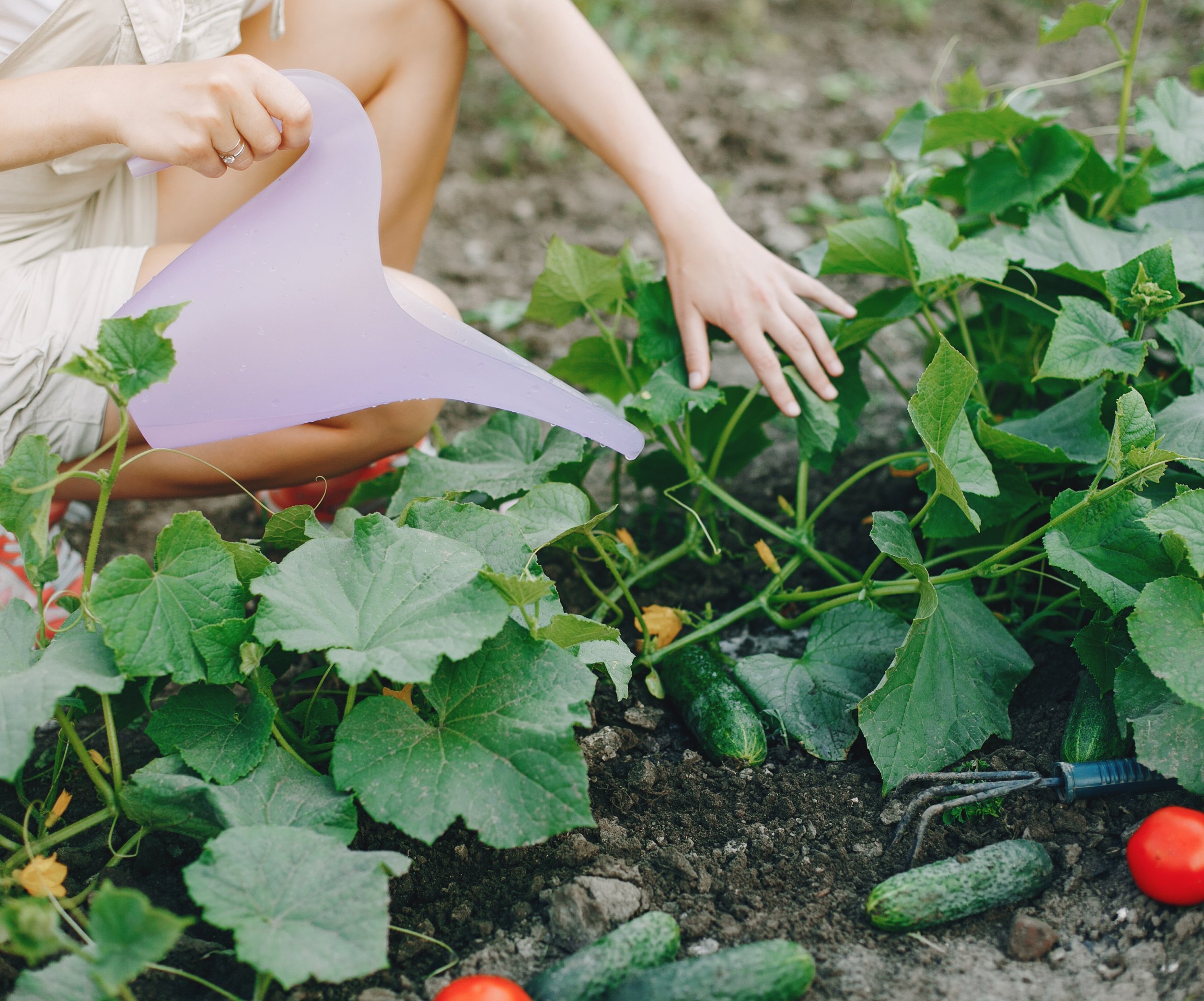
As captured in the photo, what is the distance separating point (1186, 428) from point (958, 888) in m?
0.80

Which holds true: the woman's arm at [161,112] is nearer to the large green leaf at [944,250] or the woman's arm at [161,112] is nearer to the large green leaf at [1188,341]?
the large green leaf at [944,250]

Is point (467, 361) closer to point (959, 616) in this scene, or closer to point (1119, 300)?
point (959, 616)

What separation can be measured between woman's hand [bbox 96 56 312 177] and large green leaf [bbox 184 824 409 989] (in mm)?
926

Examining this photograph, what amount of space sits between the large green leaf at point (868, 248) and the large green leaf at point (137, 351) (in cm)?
117

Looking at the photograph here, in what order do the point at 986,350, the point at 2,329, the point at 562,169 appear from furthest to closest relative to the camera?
the point at 562,169 < the point at 986,350 < the point at 2,329

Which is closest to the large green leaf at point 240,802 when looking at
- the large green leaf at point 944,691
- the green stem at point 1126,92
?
the large green leaf at point 944,691

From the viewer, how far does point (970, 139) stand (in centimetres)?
210

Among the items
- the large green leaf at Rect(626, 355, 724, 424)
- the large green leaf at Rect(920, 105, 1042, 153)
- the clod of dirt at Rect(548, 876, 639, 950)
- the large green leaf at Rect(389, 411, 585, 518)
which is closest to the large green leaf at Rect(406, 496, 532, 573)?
the large green leaf at Rect(389, 411, 585, 518)

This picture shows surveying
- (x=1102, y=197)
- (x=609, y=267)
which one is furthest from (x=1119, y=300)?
(x=609, y=267)

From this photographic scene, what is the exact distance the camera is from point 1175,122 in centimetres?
204

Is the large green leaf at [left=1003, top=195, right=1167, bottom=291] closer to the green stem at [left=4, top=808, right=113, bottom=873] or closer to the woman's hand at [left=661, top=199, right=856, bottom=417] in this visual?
the woman's hand at [left=661, top=199, right=856, bottom=417]

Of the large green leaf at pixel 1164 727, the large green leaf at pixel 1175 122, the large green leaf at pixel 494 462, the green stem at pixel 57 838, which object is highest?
the green stem at pixel 57 838

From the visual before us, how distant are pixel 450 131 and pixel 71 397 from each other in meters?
0.96

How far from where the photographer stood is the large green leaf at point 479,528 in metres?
1.47
